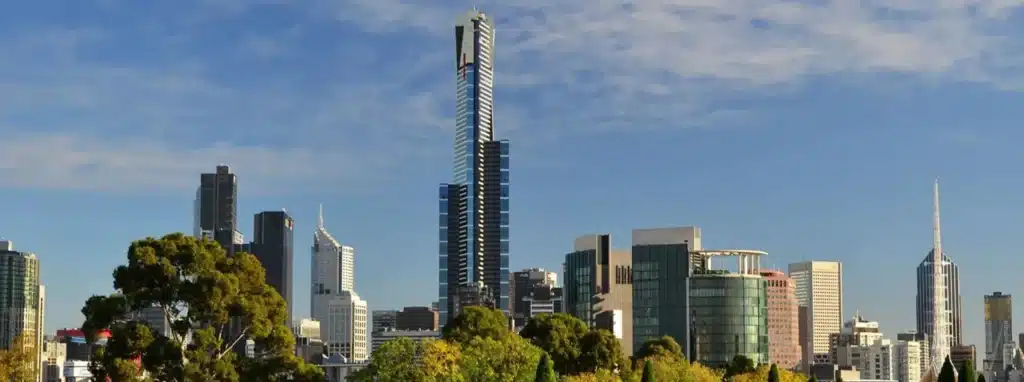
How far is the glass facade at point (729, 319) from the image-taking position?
19075cm

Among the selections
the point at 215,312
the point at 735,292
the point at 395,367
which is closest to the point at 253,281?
the point at 215,312

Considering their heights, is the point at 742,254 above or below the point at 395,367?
above

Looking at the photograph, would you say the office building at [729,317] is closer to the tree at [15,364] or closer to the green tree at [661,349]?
the green tree at [661,349]

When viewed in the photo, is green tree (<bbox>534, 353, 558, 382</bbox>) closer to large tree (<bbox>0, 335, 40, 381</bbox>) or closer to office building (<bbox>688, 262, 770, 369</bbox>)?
large tree (<bbox>0, 335, 40, 381</bbox>)

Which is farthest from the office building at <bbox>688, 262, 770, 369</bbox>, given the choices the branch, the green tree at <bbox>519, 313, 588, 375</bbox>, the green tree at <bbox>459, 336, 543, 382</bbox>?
the branch

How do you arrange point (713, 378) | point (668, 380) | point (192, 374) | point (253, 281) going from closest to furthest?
point (192, 374) < point (253, 281) < point (668, 380) < point (713, 378)

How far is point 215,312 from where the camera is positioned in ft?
196

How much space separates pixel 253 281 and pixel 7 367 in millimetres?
15988

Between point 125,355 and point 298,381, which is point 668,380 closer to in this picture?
point 298,381

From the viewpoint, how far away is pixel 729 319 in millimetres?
190875

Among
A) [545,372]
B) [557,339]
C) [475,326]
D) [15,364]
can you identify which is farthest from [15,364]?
[557,339]

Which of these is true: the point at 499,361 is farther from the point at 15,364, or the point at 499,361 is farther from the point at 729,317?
the point at 729,317

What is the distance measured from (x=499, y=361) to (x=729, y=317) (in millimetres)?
122874

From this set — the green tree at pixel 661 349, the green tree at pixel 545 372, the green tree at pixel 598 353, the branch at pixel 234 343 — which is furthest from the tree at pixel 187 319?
the green tree at pixel 661 349
